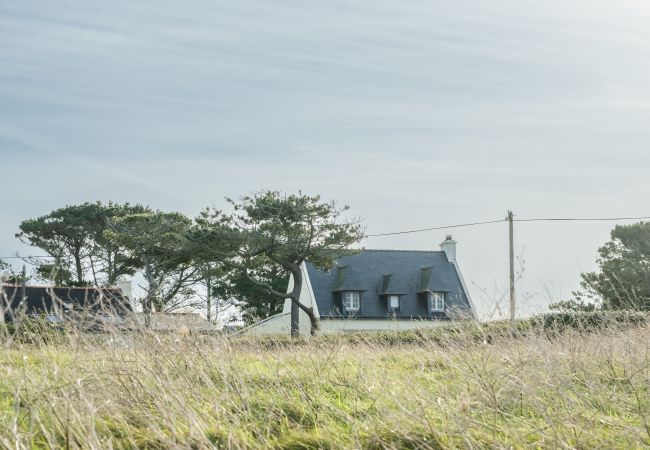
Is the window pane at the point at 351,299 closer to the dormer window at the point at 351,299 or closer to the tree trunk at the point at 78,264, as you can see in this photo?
the dormer window at the point at 351,299

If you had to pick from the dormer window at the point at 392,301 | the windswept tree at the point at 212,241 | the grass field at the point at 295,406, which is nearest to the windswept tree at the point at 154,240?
the windswept tree at the point at 212,241

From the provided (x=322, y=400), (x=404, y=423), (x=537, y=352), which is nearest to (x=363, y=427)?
(x=404, y=423)

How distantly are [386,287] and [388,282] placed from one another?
0.97ft

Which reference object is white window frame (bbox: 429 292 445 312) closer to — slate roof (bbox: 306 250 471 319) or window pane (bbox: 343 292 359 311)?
slate roof (bbox: 306 250 471 319)

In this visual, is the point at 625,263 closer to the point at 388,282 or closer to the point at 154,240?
the point at 388,282

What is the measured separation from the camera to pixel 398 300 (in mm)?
40500

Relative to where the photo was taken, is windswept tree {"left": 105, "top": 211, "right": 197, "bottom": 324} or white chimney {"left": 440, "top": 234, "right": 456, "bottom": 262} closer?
windswept tree {"left": 105, "top": 211, "right": 197, "bottom": 324}

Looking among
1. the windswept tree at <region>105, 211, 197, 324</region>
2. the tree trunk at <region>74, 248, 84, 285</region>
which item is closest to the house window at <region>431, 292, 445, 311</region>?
the windswept tree at <region>105, 211, 197, 324</region>

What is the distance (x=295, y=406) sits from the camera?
573 centimetres

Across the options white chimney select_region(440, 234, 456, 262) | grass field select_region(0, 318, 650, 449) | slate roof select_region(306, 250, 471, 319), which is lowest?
grass field select_region(0, 318, 650, 449)

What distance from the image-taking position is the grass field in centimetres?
449

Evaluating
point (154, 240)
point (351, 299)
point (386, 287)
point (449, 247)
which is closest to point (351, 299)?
point (351, 299)

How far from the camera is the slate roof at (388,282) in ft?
A: 131

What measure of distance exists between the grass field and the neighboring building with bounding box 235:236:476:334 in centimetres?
3211
